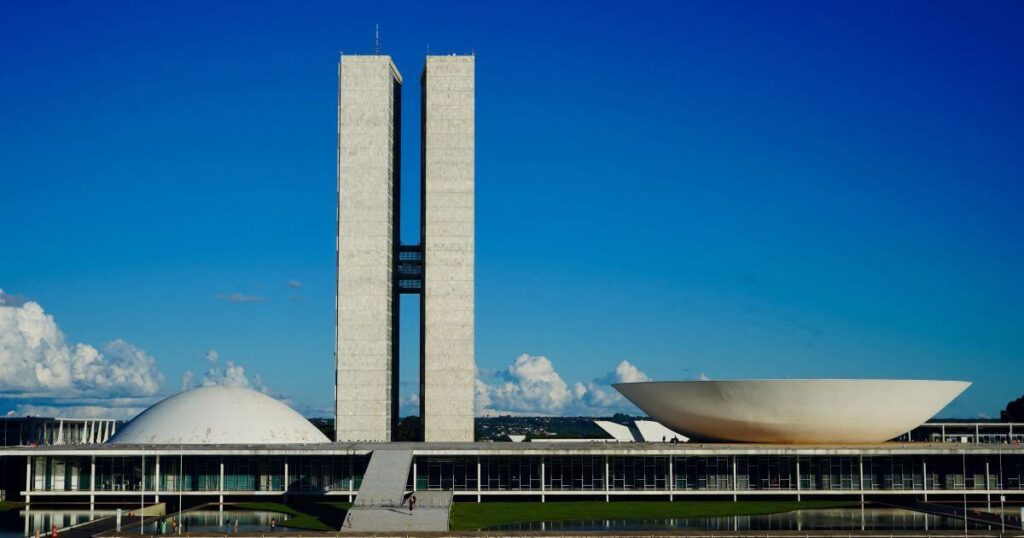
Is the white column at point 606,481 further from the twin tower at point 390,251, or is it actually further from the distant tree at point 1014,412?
the distant tree at point 1014,412

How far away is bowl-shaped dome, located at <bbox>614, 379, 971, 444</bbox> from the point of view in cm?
6334

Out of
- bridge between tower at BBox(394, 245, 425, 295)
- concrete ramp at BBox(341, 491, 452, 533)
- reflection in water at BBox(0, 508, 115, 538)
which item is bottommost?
reflection in water at BBox(0, 508, 115, 538)

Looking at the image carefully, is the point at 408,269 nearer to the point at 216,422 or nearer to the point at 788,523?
the point at 216,422

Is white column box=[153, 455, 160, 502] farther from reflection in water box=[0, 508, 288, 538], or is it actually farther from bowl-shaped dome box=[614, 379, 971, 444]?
bowl-shaped dome box=[614, 379, 971, 444]

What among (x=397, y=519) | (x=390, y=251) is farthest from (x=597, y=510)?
(x=390, y=251)

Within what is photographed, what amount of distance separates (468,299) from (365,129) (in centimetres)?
1469

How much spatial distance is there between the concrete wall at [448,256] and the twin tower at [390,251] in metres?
0.07

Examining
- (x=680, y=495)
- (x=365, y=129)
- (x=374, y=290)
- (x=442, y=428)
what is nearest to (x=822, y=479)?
(x=680, y=495)

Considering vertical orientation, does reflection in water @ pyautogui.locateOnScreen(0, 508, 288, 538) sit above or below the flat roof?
below

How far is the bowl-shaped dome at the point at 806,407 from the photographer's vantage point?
63344 millimetres

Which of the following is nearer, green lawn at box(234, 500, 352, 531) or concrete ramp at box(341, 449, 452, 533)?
concrete ramp at box(341, 449, 452, 533)

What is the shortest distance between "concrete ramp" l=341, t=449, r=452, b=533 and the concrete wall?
2291 cm

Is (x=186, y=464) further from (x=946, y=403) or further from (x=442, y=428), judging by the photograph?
(x=946, y=403)

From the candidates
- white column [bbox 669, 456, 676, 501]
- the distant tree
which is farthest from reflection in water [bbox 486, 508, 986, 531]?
the distant tree
